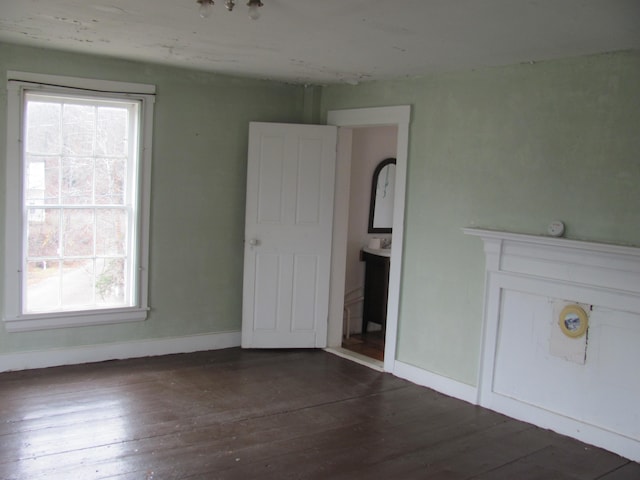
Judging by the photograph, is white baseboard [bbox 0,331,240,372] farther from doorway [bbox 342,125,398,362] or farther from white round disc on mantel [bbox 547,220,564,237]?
white round disc on mantel [bbox 547,220,564,237]

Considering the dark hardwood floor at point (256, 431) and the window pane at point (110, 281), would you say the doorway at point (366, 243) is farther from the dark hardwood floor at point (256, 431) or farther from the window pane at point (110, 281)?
the window pane at point (110, 281)

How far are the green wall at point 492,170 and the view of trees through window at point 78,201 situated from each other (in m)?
2.01

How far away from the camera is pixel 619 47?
346 centimetres

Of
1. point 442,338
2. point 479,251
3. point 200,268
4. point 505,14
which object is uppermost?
point 505,14

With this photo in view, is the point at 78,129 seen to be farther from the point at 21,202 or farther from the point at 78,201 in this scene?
the point at 21,202

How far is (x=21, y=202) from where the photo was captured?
4461 mm

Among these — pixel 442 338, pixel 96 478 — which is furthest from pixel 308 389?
pixel 96 478

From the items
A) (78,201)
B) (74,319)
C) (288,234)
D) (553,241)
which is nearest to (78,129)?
(78,201)

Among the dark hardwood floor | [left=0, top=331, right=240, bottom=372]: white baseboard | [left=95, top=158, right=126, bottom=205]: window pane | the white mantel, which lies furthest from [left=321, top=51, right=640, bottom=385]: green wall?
[left=95, top=158, right=126, bottom=205]: window pane

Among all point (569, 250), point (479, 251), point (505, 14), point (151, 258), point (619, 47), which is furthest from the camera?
point (151, 258)

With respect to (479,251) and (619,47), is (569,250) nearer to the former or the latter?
(479,251)

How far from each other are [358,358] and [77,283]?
2383mm

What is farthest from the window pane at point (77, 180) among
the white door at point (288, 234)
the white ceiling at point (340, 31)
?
the white door at point (288, 234)

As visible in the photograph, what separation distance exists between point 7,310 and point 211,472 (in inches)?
90.3
